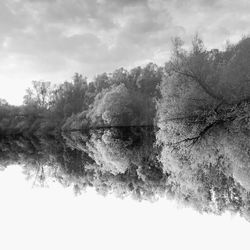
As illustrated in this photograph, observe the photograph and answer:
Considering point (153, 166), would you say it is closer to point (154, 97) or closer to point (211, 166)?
point (211, 166)

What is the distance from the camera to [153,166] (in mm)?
28578

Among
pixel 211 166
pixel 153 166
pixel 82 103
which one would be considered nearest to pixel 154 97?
pixel 153 166

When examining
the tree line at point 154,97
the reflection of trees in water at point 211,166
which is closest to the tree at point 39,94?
the tree line at point 154,97

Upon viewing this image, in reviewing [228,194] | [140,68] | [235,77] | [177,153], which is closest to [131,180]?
[177,153]

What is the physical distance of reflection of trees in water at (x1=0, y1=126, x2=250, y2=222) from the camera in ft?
67.0

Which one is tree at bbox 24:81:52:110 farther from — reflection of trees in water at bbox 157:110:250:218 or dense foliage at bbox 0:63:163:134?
reflection of trees in water at bbox 157:110:250:218

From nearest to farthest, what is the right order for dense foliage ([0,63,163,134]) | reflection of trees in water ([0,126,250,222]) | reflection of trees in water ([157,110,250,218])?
reflection of trees in water ([157,110,250,218])
reflection of trees in water ([0,126,250,222])
dense foliage ([0,63,163,134])

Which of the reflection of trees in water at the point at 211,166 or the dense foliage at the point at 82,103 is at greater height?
the dense foliage at the point at 82,103

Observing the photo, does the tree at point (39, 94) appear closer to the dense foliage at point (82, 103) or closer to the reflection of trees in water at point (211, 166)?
the dense foliage at point (82, 103)

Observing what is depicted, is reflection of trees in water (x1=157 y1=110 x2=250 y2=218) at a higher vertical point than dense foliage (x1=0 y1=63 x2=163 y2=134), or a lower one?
lower

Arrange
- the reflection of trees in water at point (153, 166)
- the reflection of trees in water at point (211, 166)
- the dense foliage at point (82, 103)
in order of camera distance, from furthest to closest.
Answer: the dense foliage at point (82, 103), the reflection of trees in water at point (153, 166), the reflection of trees in water at point (211, 166)

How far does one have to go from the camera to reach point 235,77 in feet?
70.9

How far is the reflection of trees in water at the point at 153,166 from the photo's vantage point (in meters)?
20.4

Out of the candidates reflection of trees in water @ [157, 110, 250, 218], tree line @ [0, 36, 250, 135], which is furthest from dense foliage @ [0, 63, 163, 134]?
reflection of trees in water @ [157, 110, 250, 218]
